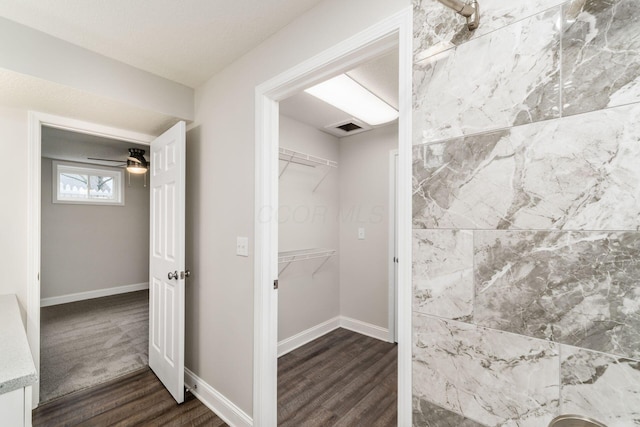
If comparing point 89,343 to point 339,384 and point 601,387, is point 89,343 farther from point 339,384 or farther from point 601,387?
point 601,387

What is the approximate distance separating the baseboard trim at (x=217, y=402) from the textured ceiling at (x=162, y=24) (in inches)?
88.8

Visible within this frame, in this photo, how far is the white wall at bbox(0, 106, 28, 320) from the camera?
178cm

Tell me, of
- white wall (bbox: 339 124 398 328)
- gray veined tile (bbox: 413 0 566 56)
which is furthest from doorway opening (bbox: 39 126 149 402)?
gray veined tile (bbox: 413 0 566 56)

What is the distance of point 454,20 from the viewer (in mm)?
929

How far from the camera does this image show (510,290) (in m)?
0.82

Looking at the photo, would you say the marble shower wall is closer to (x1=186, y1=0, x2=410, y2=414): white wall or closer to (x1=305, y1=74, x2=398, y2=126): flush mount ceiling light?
(x1=186, y1=0, x2=410, y2=414): white wall

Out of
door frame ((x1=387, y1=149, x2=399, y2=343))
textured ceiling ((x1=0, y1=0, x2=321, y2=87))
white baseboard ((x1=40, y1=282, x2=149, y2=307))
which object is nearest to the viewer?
textured ceiling ((x1=0, y1=0, x2=321, y2=87))

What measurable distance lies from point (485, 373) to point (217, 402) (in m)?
1.79

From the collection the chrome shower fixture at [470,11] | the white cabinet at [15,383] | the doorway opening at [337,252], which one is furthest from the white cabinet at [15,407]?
the chrome shower fixture at [470,11]

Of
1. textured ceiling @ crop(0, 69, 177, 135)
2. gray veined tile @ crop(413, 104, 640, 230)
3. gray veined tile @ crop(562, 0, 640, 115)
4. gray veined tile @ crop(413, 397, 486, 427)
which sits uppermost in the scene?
textured ceiling @ crop(0, 69, 177, 135)

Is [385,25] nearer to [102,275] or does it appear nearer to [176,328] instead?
[176,328]

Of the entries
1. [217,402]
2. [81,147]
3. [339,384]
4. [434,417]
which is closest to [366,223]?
[339,384]

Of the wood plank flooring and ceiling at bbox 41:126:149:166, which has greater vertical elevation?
ceiling at bbox 41:126:149:166

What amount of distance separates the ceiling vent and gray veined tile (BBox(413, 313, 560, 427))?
7.21ft
